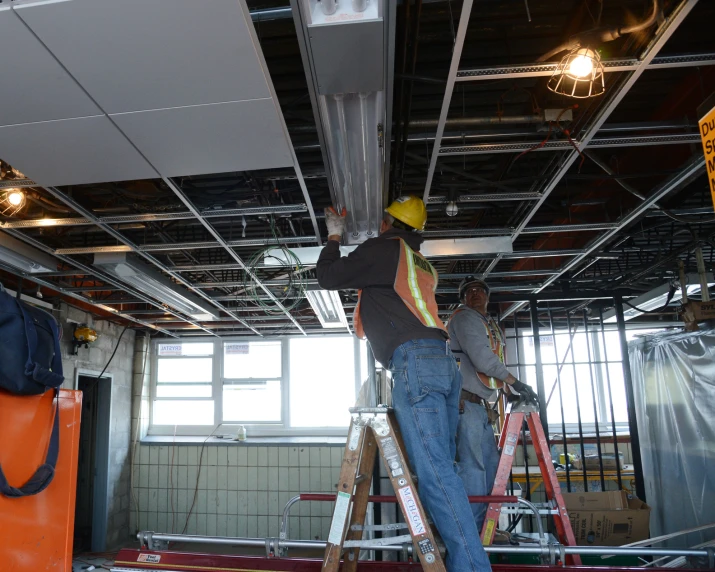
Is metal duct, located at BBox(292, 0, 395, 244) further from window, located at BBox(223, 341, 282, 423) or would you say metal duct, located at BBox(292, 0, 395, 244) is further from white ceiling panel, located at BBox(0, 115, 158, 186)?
window, located at BBox(223, 341, 282, 423)

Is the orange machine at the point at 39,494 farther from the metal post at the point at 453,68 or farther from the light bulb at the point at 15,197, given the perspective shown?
the metal post at the point at 453,68

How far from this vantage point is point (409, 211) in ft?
7.45

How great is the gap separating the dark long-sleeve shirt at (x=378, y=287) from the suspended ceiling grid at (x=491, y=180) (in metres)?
0.70

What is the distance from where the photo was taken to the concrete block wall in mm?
6453

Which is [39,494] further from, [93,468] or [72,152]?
[93,468]

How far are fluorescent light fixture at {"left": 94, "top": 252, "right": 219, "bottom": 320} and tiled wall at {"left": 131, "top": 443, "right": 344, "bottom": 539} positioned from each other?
269 centimetres

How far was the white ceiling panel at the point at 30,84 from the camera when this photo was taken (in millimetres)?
1649

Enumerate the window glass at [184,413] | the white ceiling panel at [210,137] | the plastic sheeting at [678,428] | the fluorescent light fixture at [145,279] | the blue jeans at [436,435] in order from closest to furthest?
the blue jeans at [436,435], the white ceiling panel at [210,137], the plastic sheeting at [678,428], the fluorescent light fixture at [145,279], the window glass at [184,413]

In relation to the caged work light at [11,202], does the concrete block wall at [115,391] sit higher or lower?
lower

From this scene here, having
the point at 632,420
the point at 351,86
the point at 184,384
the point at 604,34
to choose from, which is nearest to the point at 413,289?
the point at 351,86

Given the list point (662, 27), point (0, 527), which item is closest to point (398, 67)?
point (662, 27)

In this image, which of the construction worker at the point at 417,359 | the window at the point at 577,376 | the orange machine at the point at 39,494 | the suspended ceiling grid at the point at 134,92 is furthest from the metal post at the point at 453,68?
the window at the point at 577,376

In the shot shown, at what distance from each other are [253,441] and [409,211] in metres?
6.01

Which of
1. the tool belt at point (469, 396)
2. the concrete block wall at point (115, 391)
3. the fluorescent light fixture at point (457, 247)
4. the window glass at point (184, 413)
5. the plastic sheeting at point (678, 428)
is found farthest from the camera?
the window glass at point (184, 413)
